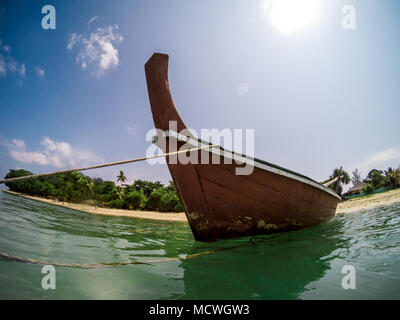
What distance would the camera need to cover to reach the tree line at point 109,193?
83.7ft

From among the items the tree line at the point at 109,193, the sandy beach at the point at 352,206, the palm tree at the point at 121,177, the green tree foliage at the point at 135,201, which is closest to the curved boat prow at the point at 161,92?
the sandy beach at the point at 352,206

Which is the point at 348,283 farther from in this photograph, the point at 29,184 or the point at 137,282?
the point at 29,184

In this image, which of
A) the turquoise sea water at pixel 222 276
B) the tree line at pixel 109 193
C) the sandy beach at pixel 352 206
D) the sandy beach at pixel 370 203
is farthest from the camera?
the tree line at pixel 109 193

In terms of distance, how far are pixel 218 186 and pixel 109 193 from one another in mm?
33019

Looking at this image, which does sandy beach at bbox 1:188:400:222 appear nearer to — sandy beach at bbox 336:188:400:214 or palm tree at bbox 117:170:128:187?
sandy beach at bbox 336:188:400:214

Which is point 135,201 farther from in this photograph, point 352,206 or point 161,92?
point 352,206

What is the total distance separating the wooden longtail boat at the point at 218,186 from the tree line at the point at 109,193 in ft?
71.3

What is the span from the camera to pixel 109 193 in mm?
30516

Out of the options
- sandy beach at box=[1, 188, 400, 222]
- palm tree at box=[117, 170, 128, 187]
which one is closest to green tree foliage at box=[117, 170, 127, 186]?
palm tree at box=[117, 170, 128, 187]

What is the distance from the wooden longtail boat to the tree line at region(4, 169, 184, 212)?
21725 millimetres

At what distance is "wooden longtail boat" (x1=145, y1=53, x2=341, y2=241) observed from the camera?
2873 millimetres

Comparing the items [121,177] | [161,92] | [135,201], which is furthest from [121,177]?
[161,92]

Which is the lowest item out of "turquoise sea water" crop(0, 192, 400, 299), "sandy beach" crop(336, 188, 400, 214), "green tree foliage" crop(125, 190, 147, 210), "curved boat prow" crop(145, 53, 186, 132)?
"green tree foliage" crop(125, 190, 147, 210)

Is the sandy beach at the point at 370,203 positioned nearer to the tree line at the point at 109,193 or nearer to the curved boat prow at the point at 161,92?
the curved boat prow at the point at 161,92
